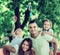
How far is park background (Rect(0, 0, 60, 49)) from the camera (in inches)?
176

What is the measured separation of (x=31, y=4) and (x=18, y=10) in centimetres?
36

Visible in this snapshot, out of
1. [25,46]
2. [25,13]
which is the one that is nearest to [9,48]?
[25,46]

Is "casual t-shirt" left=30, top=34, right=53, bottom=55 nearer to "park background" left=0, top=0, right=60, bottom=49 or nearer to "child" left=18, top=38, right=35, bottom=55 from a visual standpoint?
"child" left=18, top=38, right=35, bottom=55

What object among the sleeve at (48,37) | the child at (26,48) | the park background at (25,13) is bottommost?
the child at (26,48)

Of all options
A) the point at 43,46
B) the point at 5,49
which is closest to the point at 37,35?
the point at 43,46

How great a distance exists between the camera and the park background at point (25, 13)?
4469 mm

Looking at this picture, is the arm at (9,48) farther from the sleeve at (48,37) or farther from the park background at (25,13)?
the park background at (25,13)

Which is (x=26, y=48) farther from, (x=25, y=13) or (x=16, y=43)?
(x=25, y=13)

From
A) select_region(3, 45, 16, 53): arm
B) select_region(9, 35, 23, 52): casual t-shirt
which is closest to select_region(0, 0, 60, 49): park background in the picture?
select_region(9, 35, 23, 52): casual t-shirt

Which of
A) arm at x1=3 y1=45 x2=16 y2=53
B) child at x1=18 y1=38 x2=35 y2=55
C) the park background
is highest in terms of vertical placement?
the park background

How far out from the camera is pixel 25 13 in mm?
4504

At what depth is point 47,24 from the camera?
10.3ft

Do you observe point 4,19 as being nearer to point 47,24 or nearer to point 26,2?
point 26,2

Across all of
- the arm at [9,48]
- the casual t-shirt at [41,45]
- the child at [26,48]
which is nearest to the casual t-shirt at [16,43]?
the arm at [9,48]
